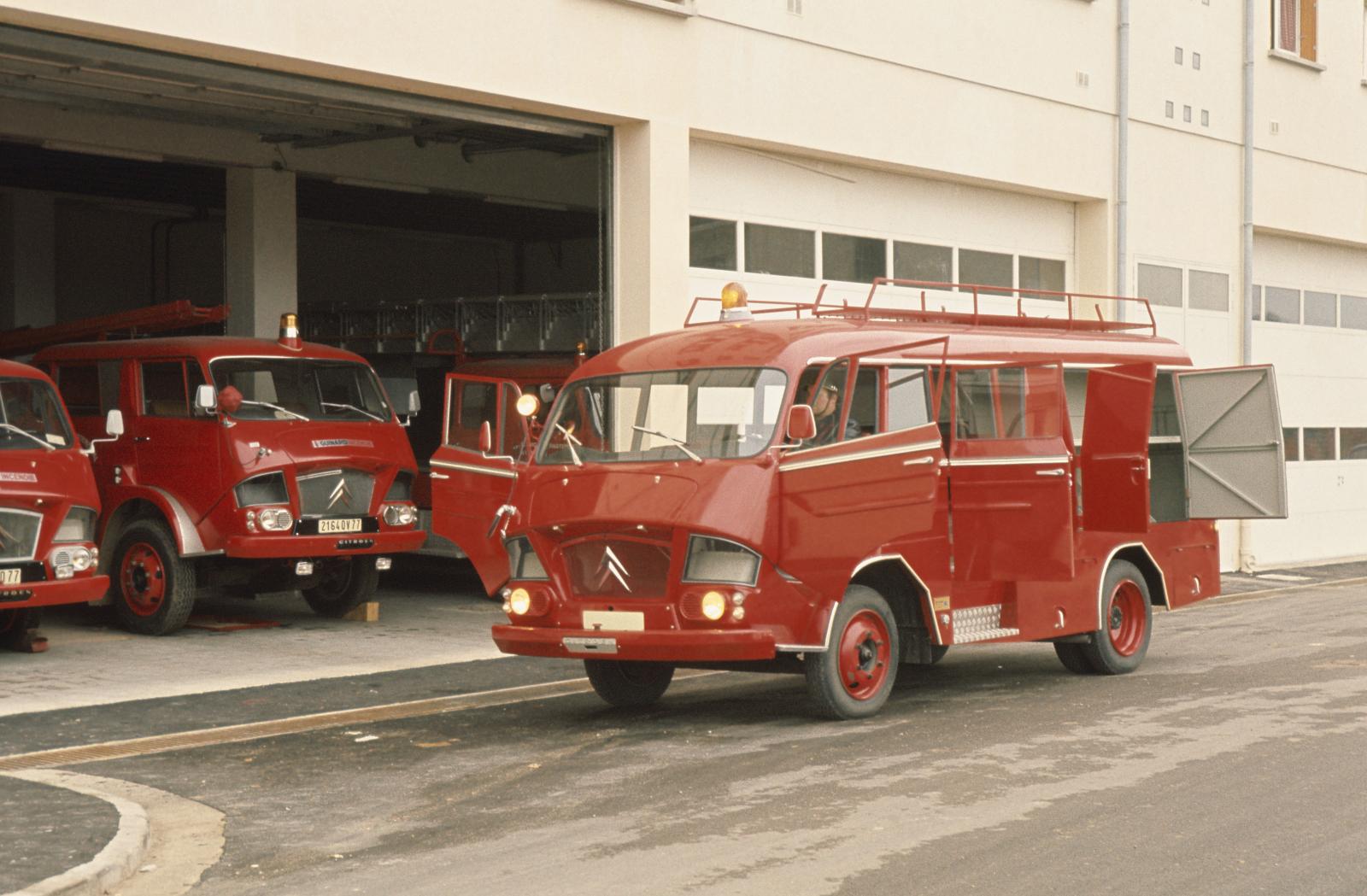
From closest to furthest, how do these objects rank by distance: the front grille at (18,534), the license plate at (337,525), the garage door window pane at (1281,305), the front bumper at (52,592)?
the front bumper at (52,592) < the front grille at (18,534) < the license plate at (337,525) < the garage door window pane at (1281,305)

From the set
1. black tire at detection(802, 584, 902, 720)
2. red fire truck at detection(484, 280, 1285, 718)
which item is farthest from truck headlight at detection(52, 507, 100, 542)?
black tire at detection(802, 584, 902, 720)

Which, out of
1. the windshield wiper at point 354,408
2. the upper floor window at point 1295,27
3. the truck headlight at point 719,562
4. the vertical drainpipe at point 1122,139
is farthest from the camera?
the upper floor window at point 1295,27

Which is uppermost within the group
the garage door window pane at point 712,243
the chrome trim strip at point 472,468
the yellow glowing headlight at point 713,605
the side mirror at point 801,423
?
the garage door window pane at point 712,243

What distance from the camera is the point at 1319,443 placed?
26.0 meters

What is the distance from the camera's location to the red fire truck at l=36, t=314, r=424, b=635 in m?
15.4

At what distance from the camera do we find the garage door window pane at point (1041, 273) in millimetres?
21672

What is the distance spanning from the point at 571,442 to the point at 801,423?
1522 mm

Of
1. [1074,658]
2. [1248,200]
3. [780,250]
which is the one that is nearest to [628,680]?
[1074,658]

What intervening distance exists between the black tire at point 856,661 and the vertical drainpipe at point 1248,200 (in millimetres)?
14289

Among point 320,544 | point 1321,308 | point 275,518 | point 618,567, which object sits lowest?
point 320,544

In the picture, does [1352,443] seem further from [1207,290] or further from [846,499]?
[846,499]

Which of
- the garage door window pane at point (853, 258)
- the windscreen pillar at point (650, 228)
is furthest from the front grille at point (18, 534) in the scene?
the garage door window pane at point (853, 258)

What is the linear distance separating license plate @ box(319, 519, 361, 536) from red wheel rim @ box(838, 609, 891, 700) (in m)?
6.32

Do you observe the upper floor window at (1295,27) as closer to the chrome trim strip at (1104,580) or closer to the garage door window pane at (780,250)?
the garage door window pane at (780,250)
